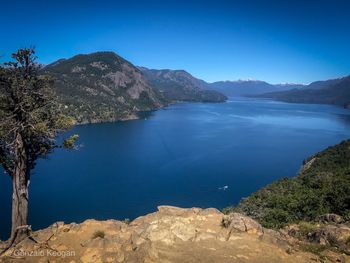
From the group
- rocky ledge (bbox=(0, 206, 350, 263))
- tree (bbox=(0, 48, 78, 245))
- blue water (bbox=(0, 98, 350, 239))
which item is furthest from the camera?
blue water (bbox=(0, 98, 350, 239))

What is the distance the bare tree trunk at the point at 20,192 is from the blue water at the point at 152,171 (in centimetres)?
4235

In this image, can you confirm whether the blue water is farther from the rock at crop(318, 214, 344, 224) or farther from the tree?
the rock at crop(318, 214, 344, 224)

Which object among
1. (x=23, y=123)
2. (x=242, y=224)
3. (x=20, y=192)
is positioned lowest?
(x=242, y=224)

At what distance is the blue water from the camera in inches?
2680

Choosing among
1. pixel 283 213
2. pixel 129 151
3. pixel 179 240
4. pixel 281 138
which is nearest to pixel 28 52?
pixel 179 240

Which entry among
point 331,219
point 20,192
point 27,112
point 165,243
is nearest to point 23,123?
point 27,112

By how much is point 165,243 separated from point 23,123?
10.1 metres

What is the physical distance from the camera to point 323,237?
1731 cm

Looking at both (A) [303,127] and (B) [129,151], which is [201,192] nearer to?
(B) [129,151]

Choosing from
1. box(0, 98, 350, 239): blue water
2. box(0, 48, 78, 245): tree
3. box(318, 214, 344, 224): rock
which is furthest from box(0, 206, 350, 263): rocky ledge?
box(0, 98, 350, 239): blue water

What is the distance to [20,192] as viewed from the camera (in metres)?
17.0

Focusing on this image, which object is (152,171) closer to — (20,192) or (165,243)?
(20,192)

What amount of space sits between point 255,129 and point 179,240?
563 feet

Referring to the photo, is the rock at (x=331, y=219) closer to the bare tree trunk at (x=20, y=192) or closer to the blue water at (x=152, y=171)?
the bare tree trunk at (x=20, y=192)
